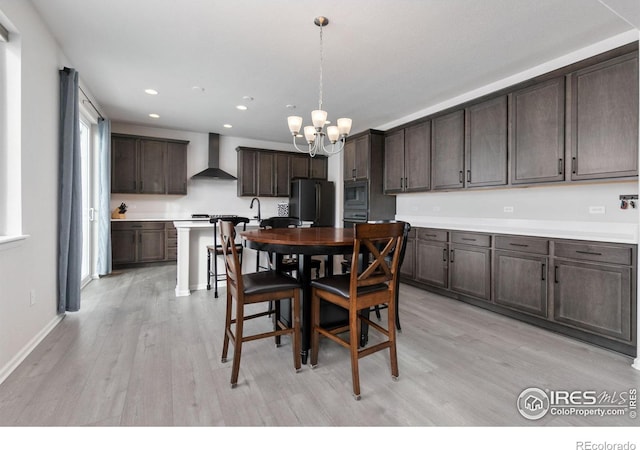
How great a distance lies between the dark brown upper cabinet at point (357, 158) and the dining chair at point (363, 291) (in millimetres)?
3233

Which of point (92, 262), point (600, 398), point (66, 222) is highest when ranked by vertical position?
point (66, 222)

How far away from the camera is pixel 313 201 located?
6504mm

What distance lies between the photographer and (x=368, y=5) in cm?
222

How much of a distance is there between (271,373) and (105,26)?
3113 mm

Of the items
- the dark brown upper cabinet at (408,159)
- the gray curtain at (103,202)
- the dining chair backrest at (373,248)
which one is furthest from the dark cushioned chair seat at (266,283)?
the gray curtain at (103,202)

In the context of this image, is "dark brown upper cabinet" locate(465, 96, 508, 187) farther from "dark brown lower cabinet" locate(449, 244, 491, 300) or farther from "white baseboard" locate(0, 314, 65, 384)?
"white baseboard" locate(0, 314, 65, 384)

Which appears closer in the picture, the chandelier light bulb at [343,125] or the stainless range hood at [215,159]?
the chandelier light bulb at [343,125]

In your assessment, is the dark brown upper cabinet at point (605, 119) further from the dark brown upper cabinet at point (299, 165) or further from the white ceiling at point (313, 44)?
the dark brown upper cabinet at point (299, 165)

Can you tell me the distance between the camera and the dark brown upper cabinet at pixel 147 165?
5.36 meters

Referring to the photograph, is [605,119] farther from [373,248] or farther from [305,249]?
[305,249]

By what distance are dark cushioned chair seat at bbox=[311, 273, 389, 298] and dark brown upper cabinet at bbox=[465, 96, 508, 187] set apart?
2.23m

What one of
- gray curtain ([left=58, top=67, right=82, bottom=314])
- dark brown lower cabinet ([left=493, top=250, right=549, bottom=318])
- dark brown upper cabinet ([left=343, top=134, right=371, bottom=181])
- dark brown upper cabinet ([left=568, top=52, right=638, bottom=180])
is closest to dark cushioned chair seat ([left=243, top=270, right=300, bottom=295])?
gray curtain ([left=58, top=67, right=82, bottom=314])

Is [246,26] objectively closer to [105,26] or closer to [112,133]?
[105,26]
